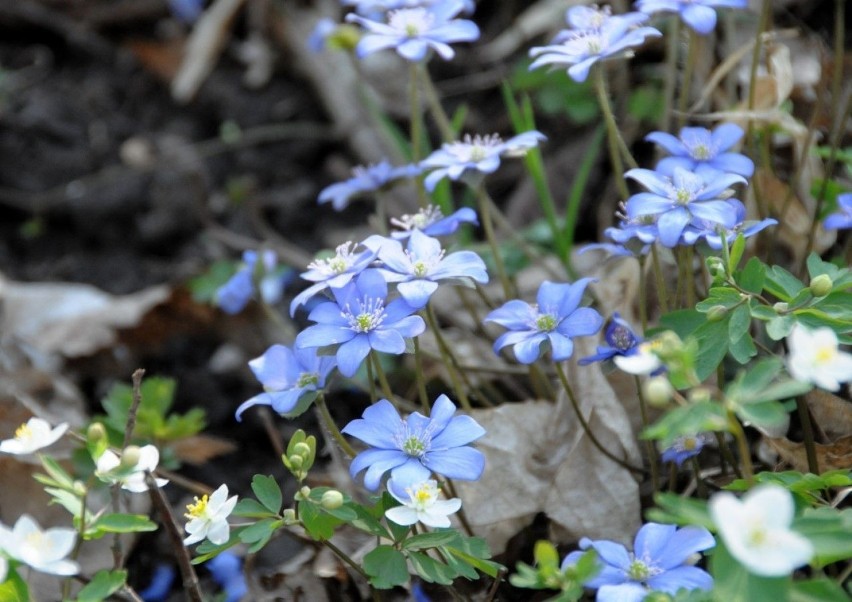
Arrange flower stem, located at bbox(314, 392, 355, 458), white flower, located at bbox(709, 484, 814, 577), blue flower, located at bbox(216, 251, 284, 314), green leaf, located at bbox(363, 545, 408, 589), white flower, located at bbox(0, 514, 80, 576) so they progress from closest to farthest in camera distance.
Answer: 1. white flower, located at bbox(709, 484, 814, 577)
2. white flower, located at bbox(0, 514, 80, 576)
3. green leaf, located at bbox(363, 545, 408, 589)
4. flower stem, located at bbox(314, 392, 355, 458)
5. blue flower, located at bbox(216, 251, 284, 314)

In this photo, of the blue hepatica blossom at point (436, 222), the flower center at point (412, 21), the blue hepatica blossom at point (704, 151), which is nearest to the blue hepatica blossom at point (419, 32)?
the flower center at point (412, 21)

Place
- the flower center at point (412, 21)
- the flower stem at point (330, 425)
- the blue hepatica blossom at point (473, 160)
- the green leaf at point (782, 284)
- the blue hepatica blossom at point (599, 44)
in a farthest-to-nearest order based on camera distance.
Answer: the flower center at point (412, 21) < the blue hepatica blossom at point (473, 160) < the blue hepatica blossom at point (599, 44) < the flower stem at point (330, 425) < the green leaf at point (782, 284)

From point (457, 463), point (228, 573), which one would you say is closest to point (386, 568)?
point (457, 463)

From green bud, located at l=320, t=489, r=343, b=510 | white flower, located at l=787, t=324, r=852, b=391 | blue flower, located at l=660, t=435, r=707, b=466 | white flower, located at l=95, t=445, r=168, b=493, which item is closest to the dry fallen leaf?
blue flower, located at l=660, t=435, r=707, b=466

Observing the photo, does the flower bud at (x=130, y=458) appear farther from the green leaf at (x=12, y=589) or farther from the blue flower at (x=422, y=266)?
the blue flower at (x=422, y=266)

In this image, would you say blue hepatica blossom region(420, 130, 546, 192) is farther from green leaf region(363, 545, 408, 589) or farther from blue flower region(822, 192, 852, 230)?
green leaf region(363, 545, 408, 589)

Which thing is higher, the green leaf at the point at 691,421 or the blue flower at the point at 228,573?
the green leaf at the point at 691,421

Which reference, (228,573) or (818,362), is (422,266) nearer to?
(818,362)
